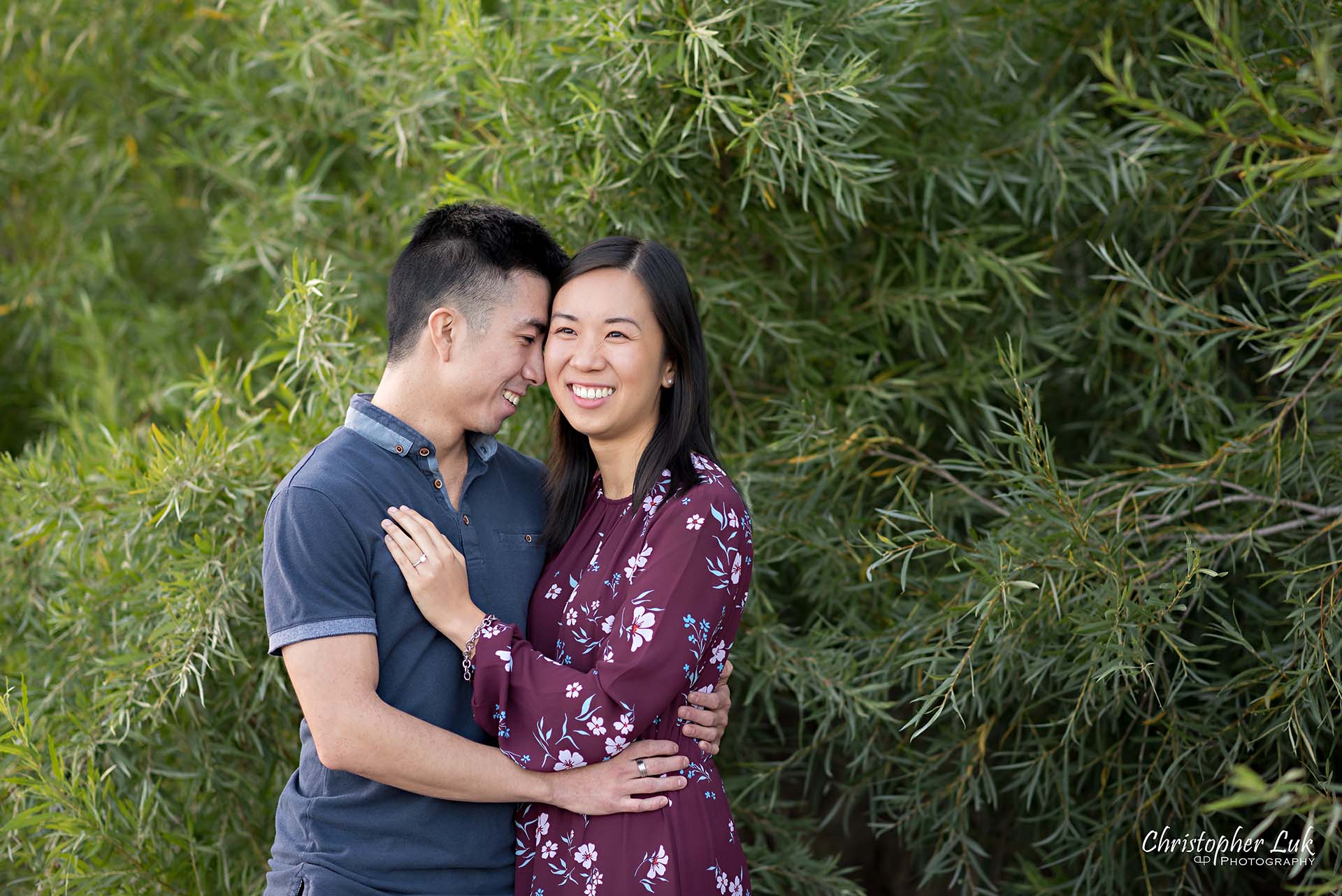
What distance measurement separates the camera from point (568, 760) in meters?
1.61

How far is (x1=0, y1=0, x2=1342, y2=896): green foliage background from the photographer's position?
6.81ft

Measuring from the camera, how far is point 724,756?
2.57 meters

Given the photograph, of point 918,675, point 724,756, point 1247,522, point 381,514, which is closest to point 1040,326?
point 1247,522

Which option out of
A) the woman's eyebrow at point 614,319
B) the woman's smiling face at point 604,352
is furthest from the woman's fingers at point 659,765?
the woman's eyebrow at point 614,319

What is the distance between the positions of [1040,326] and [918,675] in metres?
0.90

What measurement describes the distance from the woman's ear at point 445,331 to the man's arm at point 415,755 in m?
0.47

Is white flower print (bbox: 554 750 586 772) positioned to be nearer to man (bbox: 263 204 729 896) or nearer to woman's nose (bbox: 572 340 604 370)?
man (bbox: 263 204 729 896)

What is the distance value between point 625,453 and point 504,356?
10.0 inches

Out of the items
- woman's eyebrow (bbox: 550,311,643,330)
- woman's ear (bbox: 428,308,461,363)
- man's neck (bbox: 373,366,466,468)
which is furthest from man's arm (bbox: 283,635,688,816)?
woman's eyebrow (bbox: 550,311,643,330)

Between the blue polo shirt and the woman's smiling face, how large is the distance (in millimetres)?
256

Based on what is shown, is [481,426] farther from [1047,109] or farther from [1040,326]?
[1047,109]

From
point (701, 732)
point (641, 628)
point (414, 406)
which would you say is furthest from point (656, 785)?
point (414, 406)

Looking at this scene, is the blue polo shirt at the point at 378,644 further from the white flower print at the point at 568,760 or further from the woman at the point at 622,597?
the white flower print at the point at 568,760

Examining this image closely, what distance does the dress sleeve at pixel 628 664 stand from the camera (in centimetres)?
159
